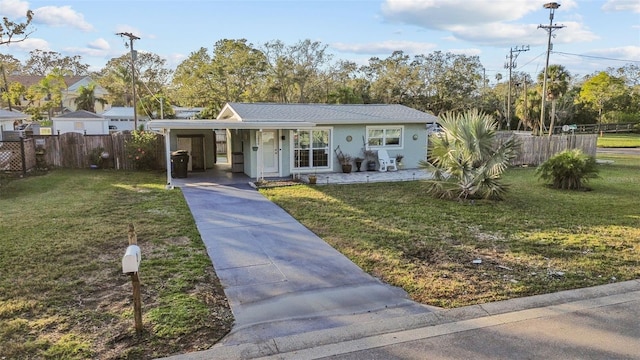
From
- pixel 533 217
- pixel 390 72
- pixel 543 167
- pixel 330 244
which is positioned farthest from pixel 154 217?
pixel 390 72

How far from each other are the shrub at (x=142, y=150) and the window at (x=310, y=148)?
234 inches

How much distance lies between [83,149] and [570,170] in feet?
57.5

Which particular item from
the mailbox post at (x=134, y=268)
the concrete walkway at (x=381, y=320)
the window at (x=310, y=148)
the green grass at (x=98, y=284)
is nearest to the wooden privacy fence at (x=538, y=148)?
the window at (x=310, y=148)

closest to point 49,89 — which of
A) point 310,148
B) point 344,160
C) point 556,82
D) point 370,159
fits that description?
point 310,148

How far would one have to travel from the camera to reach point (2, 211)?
30.0 ft

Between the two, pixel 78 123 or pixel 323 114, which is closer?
pixel 323 114

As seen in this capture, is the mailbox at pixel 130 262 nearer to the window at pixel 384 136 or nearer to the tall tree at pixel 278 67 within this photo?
the window at pixel 384 136

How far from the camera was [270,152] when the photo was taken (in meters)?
15.1

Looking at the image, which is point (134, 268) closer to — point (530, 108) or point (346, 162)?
point (346, 162)

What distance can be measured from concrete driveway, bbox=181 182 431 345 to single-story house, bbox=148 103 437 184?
6.13 m

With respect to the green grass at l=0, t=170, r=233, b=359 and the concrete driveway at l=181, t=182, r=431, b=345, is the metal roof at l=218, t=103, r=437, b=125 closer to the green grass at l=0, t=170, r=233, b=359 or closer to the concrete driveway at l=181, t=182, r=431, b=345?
the green grass at l=0, t=170, r=233, b=359

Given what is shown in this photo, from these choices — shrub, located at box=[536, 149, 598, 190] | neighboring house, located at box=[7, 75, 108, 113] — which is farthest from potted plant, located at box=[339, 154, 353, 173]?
neighboring house, located at box=[7, 75, 108, 113]

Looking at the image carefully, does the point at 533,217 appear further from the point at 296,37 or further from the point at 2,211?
the point at 296,37

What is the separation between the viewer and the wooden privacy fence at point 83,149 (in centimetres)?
1612
